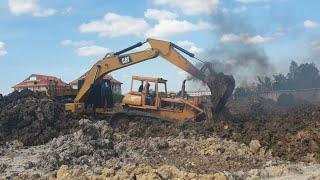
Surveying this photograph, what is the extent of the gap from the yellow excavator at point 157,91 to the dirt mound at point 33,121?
37.1 inches

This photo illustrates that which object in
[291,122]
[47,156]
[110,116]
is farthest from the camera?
[110,116]

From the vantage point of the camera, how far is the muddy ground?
11.4 meters

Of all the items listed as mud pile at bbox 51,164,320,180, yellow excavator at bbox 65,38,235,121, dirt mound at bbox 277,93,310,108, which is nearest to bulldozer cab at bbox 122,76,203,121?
yellow excavator at bbox 65,38,235,121

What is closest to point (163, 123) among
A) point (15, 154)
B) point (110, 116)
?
point (110, 116)

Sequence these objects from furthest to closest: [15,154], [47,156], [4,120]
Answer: [4,120], [15,154], [47,156]

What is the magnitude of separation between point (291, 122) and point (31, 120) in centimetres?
900

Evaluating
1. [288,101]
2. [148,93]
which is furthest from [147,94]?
[288,101]

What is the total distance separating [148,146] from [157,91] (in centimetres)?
458

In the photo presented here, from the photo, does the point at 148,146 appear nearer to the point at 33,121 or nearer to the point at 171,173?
the point at 171,173

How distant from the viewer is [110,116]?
19.0m

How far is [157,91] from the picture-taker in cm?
1872

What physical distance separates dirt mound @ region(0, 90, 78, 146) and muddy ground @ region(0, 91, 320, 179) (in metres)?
0.03

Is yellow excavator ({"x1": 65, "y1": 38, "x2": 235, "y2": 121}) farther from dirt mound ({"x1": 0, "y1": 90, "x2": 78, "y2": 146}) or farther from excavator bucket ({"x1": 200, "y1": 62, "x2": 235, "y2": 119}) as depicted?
dirt mound ({"x1": 0, "y1": 90, "x2": 78, "y2": 146})

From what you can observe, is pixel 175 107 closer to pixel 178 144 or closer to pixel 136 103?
pixel 136 103
